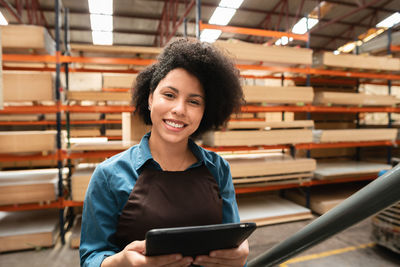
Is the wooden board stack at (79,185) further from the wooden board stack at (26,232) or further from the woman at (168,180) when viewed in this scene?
the woman at (168,180)

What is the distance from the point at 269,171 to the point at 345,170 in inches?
69.9

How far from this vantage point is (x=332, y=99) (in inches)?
198

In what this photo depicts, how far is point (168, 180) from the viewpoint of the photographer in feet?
3.98

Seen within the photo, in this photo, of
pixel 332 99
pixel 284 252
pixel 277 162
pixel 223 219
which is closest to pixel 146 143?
pixel 223 219

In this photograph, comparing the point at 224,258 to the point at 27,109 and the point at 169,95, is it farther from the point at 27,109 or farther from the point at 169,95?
the point at 27,109

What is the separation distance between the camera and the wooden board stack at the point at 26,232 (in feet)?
12.3

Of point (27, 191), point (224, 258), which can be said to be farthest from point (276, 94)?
point (27, 191)

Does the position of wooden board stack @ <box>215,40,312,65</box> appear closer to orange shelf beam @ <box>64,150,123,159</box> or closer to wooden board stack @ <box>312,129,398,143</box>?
wooden board stack @ <box>312,129,398,143</box>

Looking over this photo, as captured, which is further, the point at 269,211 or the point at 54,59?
the point at 269,211

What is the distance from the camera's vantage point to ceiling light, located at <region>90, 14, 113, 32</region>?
30.7 ft

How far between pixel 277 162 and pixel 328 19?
936 centimetres

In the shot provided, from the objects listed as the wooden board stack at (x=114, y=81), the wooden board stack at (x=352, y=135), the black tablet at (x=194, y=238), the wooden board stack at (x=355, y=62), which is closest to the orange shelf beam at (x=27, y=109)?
the wooden board stack at (x=114, y=81)

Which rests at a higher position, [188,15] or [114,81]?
[188,15]

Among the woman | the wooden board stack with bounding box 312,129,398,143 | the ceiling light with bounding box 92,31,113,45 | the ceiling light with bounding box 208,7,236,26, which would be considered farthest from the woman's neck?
the ceiling light with bounding box 92,31,113,45
